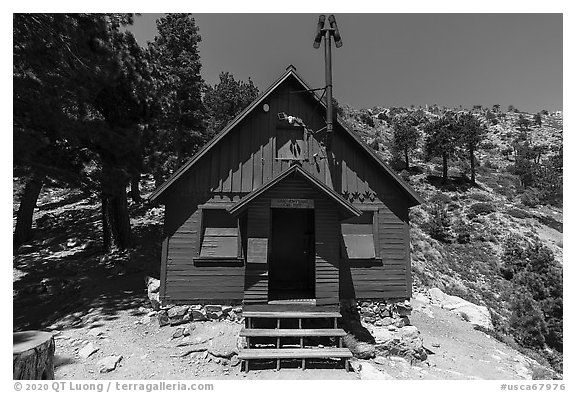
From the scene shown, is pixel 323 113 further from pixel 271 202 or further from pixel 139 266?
pixel 139 266

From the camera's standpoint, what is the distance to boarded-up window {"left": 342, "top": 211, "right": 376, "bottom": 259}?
9.71 meters

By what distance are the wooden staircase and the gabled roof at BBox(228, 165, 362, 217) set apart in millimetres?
2798

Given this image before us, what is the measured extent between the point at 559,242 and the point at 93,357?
36.7 metres

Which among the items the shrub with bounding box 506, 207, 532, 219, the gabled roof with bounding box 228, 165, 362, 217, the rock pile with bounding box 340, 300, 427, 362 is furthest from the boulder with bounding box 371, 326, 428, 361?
the shrub with bounding box 506, 207, 532, 219

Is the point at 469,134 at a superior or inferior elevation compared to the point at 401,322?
superior

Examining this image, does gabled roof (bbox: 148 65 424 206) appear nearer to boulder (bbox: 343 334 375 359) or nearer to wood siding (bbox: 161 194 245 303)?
wood siding (bbox: 161 194 245 303)

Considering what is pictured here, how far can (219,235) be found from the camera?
9.55 metres

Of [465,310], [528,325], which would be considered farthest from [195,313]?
[528,325]

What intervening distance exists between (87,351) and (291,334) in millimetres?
5311

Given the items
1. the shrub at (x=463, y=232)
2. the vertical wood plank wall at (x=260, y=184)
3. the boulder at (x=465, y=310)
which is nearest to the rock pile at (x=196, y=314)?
the vertical wood plank wall at (x=260, y=184)

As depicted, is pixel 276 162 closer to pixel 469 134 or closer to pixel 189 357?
pixel 189 357

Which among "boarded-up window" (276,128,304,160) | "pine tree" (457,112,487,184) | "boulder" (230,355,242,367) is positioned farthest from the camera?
"pine tree" (457,112,487,184)

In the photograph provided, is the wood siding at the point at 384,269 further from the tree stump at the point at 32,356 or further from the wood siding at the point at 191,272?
the tree stump at the point at 32,356

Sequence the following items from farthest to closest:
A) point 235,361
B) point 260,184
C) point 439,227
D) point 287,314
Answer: point 439,227, point 260,184, point 287,314, point 235,361
